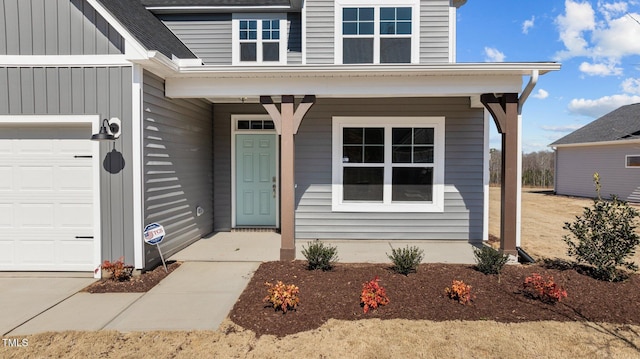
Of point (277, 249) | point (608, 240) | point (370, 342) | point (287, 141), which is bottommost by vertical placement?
point (370, 342)

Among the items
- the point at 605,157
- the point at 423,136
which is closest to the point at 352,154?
the point at 423,136

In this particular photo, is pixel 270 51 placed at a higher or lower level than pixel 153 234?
higher

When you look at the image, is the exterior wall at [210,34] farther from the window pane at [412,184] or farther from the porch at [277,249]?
the porch at [277,249]

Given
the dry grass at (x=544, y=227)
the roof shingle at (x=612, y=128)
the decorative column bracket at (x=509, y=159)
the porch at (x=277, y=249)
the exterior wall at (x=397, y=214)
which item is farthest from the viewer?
the roof shingle at (x=612, y=128)

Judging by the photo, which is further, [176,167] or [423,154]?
[423,154]

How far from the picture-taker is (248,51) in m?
7.65

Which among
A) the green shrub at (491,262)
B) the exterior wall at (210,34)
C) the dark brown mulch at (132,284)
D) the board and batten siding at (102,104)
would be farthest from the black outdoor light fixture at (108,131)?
the green shrub at (491,262)

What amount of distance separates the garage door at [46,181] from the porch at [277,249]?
5.03 ft

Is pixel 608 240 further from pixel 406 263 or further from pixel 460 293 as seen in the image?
pixel 406 263

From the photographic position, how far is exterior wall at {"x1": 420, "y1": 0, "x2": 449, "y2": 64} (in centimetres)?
691

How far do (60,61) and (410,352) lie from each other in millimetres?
5298

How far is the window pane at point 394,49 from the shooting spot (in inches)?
271

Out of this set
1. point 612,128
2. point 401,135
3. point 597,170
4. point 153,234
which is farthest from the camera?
point 612,128

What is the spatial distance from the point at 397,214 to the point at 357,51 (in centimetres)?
337
